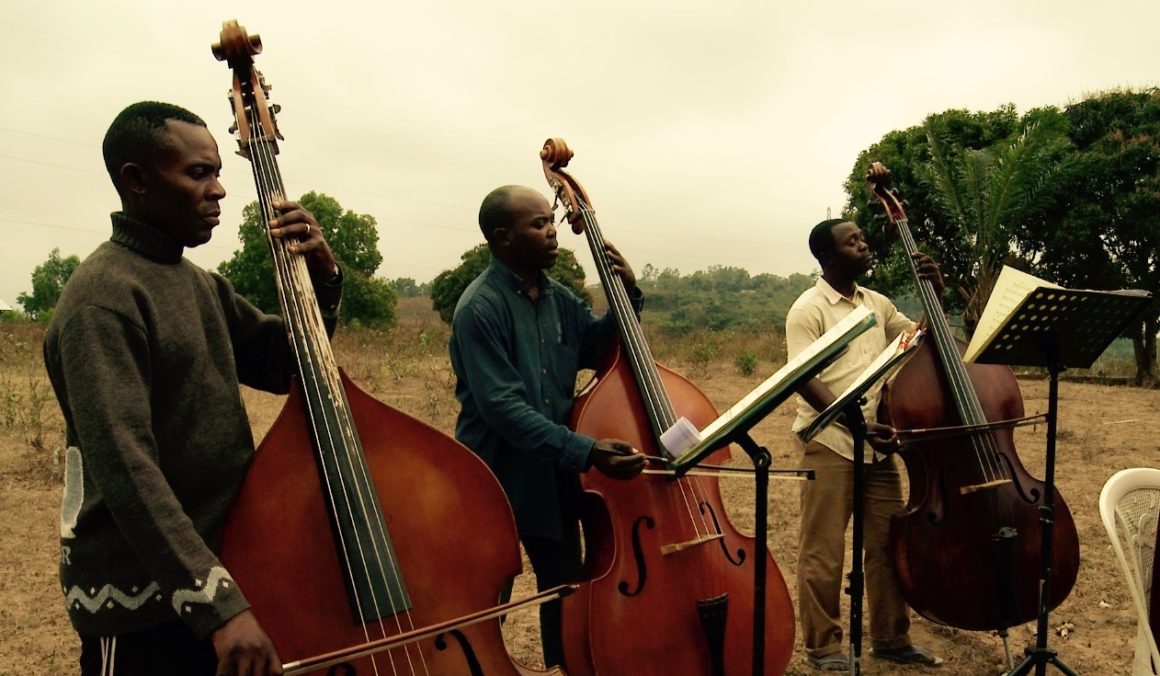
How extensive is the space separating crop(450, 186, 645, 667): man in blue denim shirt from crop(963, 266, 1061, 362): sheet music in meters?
1.48

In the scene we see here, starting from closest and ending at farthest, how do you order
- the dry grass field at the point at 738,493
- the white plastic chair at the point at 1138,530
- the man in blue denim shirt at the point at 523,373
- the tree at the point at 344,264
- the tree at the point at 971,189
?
the white plastic chair at the point at 1138,530 < the man in blue denim shirt at the point at 523,373 < the dry grass field at the point at 738,493 < the tree at the point at 971,189 < the tree at the point at 344,264

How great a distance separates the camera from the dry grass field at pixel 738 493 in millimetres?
4258

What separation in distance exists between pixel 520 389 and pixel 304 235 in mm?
1037

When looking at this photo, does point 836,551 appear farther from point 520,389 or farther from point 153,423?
point 153,423

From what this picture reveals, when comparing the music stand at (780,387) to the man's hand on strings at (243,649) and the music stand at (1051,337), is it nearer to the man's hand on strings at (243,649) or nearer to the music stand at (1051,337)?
the man's hand on strings at (243,649)

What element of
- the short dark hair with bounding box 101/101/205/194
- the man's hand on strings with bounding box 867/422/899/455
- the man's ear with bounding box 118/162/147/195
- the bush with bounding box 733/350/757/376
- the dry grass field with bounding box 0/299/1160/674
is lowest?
the dry grass field with bounding box 0/299/1160/674

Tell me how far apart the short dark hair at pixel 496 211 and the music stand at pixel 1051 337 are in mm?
1782

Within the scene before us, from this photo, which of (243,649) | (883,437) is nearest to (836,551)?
(883,437)

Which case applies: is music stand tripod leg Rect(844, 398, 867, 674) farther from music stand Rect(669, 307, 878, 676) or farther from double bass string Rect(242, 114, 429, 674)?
double bass string Rect(242, 114, 429, 674)

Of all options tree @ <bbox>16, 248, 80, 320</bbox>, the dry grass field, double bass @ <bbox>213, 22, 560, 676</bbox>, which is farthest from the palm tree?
tree @ <bbox>16, 248, 80, 320</bbox>

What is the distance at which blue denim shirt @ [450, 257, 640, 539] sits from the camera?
280 cm

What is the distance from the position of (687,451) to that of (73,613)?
1406 millimetres

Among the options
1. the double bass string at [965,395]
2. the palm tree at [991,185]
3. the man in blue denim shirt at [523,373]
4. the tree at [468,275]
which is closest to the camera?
the man in blue denim shirt at [523,373]

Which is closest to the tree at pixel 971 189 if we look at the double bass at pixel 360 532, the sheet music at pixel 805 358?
the sheet music at pixel 805 358
